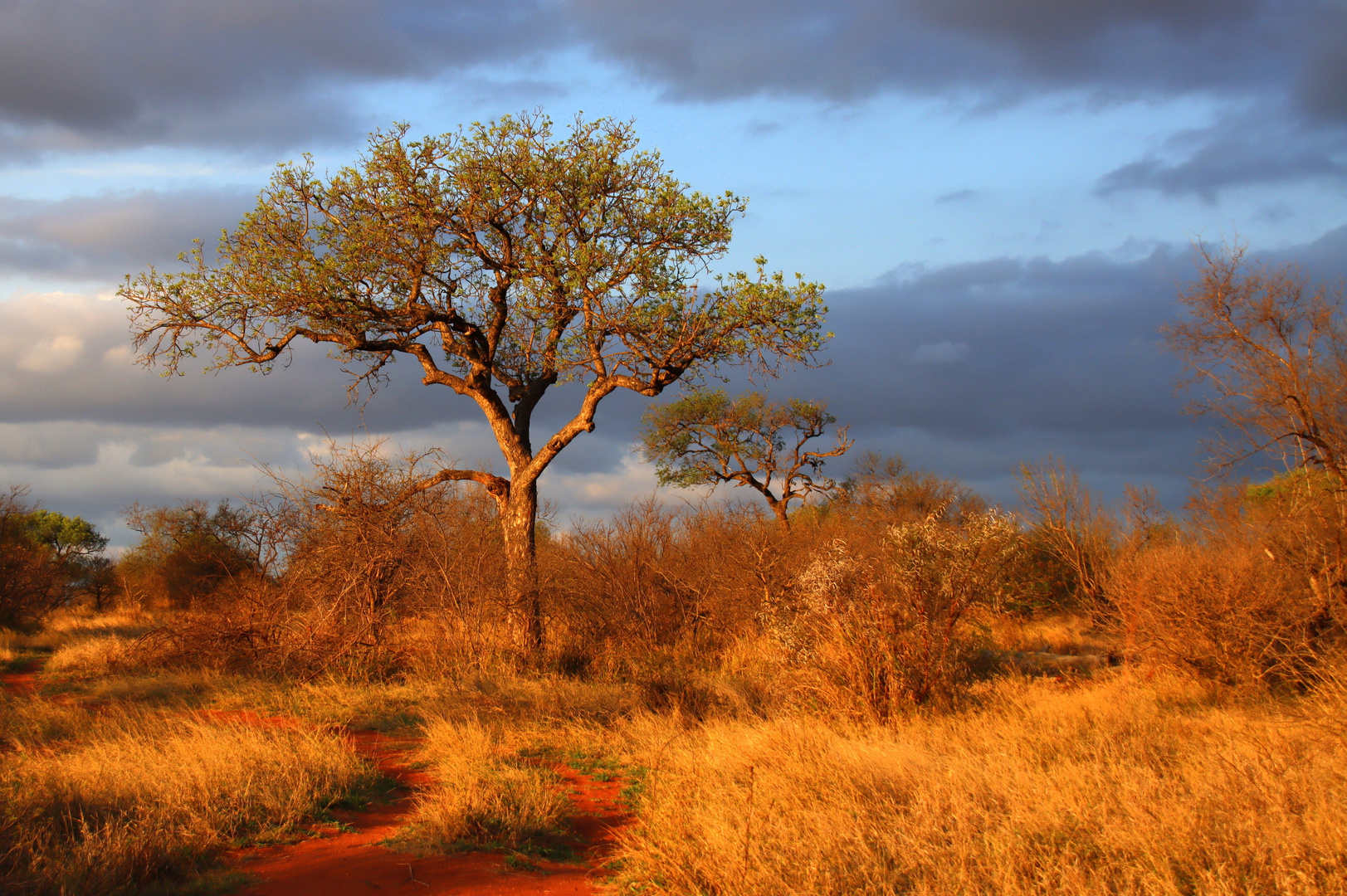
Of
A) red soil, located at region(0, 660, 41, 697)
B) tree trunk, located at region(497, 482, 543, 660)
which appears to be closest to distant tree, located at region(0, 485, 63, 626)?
red soil, located at region(0, 660, 41, 697)

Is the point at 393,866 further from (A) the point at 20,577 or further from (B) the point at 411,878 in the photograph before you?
(A) the point at 20,577

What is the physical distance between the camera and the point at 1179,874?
447cm

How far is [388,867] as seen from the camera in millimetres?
5711

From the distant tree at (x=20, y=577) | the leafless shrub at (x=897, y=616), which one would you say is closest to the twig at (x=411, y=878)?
the leafless shrub at (x=897, y=616)

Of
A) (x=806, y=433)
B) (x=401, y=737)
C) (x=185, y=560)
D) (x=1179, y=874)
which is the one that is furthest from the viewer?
(x=806, y=433)

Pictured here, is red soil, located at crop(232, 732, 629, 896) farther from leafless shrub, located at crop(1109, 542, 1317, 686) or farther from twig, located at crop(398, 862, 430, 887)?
leafless shrub, located at crop(1109, 542, 1317, 686)

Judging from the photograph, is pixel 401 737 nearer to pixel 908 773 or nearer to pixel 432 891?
pixel 432 891

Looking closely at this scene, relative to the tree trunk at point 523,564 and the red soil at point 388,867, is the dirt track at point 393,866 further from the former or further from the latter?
the tree trunk at point 523,564

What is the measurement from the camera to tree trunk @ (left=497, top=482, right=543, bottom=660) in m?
14.1

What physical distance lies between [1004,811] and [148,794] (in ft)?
21.8

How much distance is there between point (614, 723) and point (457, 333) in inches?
349

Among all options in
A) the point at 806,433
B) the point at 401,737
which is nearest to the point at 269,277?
the point at 401,737

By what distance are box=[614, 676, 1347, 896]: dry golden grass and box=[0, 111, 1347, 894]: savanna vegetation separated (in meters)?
0.03

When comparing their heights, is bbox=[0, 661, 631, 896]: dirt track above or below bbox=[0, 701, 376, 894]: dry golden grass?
below
